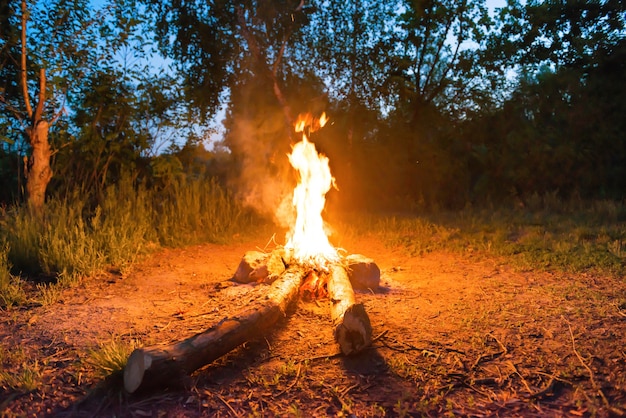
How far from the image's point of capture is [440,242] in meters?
7.55

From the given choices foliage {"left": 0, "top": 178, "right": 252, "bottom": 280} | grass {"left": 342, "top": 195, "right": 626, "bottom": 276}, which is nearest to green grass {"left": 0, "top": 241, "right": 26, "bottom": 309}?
foliage {"left": 0, "top": 178, "right": 252, "bottom": 280}

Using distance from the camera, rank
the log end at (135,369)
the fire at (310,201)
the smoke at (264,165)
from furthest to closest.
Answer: the smoke at (264,165) < the fire at (310,201) < the log end at (135,369)

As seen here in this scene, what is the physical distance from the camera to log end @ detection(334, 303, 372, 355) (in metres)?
3.43

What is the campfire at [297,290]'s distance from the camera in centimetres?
288

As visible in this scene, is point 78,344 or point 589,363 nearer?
point 589,363

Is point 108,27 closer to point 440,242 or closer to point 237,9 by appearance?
point 237,9

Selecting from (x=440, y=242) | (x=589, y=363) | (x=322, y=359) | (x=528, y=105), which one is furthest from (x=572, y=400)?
(x=528, y=105)

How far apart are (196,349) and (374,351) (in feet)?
4.25

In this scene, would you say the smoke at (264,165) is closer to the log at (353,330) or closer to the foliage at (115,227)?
the foliage at (115,227)

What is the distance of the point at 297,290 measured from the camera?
4.71m

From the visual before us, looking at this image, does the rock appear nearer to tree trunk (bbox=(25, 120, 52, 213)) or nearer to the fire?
the fire

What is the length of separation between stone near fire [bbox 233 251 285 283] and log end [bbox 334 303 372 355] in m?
1.84

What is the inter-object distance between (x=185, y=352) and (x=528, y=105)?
1103 centimetres

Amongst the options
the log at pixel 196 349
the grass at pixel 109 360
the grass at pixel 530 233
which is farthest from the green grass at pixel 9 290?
the grass at pixel 530 233
